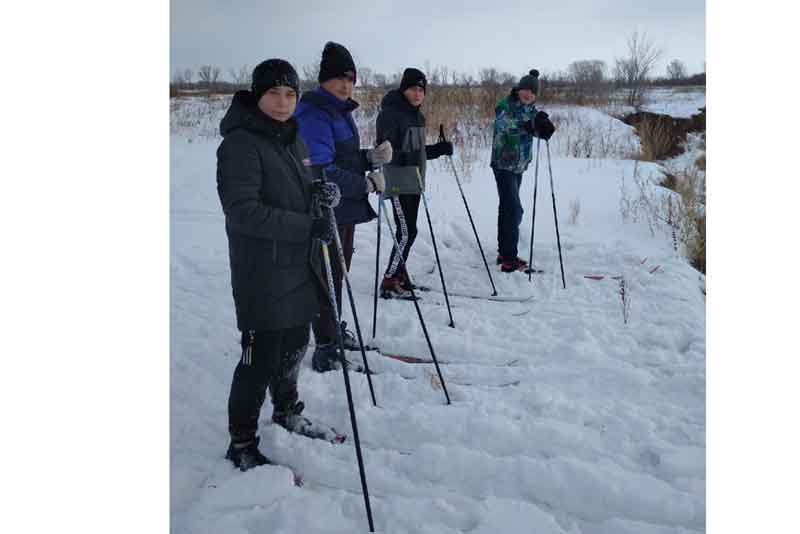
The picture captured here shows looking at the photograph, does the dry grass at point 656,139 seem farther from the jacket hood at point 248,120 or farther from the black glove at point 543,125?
the jacket hood at point 248,120

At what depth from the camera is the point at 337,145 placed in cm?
259

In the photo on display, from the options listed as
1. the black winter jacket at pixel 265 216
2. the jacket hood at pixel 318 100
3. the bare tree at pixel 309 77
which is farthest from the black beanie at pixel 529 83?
the black winter jacket at pixel 265 216

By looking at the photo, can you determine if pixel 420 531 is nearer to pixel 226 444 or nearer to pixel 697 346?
pixel 226 444

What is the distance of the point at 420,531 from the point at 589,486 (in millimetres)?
593

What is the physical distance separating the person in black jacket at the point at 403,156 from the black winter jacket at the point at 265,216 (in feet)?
3.95

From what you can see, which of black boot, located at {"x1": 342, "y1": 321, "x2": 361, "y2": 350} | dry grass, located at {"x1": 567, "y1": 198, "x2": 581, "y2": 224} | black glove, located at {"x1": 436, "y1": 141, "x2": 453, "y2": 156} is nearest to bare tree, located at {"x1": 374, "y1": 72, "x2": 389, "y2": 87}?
black glove, located at {"x1": 436, "y1": 141, "x2": 453, "y2": 156}

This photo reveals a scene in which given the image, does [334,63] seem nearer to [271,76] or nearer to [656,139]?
[271,76]

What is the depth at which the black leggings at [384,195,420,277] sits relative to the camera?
334cm

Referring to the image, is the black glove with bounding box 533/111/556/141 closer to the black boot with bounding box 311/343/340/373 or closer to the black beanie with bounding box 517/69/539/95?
the black beanie with bounding box 517/69/539/95

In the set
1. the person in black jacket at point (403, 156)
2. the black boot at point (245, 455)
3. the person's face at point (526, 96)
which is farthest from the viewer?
the person's face at point (526, 96)

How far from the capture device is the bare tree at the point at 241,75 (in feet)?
6.34
